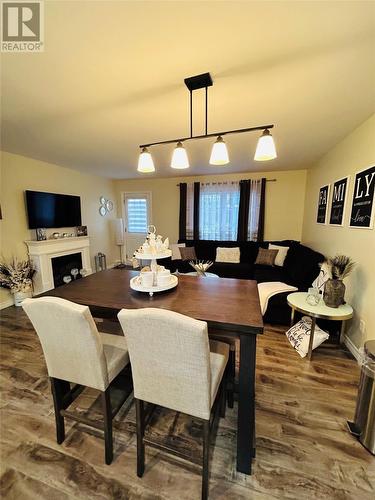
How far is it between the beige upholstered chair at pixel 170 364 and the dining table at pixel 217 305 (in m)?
0.19

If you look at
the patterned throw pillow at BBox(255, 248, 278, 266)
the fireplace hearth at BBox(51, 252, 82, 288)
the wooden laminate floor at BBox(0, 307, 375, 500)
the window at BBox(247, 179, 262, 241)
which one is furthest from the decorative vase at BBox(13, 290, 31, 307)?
the window at BBox(247, 179, 262, 241)

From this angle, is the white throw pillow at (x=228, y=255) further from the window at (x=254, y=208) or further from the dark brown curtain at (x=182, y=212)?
the dark brown curtain at (x=182, y=212)

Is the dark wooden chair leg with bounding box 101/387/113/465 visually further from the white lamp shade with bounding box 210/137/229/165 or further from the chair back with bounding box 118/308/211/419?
the white lamp shade with bounding box 210/137/229/165

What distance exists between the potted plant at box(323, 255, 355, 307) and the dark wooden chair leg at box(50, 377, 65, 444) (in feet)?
8.04

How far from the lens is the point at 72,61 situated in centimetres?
138

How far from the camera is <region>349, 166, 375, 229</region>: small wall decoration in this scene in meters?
2.03

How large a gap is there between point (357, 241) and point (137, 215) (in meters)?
5.02

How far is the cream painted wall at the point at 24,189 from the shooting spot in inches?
131

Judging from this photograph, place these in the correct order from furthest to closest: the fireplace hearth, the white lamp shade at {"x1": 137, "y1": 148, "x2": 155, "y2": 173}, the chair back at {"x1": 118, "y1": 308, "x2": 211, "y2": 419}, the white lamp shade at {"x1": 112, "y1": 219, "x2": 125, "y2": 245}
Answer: the white lamp shade at {"x1": 112, "y1": 219, "x2": 125, "y2": 245}, the fireplace hearth, the white lamp shade at {"x1": 137, "y1": 148, "x2": 155, "y2": 173}, the chair back at {"x1": 118, "y1": 308, "x2": 211, "y2": 419}

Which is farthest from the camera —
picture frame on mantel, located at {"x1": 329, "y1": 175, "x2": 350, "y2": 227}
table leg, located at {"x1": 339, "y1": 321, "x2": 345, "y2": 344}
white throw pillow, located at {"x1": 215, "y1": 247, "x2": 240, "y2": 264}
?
white throw pillow, located at {"x1": 215, "y1": 247, "x2": 240, "y2": 264}

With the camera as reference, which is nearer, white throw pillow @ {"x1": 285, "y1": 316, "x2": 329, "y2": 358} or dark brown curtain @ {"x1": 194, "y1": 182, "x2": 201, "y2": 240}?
white throw pillow @ {"x1": 285, "y1": 316, "x2": 329, "y2": 358}

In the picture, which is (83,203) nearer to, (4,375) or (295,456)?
(4,375)

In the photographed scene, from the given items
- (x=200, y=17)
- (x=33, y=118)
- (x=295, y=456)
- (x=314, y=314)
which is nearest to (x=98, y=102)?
(x=33, y=118)

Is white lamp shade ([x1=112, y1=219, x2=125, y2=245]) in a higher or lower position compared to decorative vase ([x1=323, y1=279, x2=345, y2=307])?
higher
